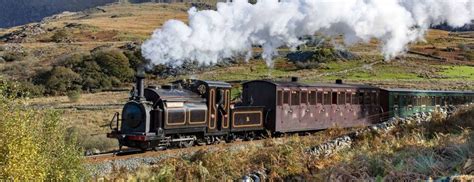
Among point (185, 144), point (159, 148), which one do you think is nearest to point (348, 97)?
point (185, 144)

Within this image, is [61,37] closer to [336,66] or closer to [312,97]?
[336,66]

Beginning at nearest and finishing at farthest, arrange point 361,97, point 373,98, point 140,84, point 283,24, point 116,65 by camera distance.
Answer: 1. point 140,84
2. point 361,97
3. point 283,24
4. point 373,98
5. point 116,65

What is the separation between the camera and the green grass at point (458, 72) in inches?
2473

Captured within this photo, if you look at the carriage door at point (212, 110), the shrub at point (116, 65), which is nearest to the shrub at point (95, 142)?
the carriage door at point (212, 110)

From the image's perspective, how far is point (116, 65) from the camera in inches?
2255

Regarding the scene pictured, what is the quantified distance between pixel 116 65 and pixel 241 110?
3657 cm

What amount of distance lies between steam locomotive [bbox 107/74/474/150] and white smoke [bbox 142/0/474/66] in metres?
3.47

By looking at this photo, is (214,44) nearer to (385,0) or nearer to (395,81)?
(385,0)

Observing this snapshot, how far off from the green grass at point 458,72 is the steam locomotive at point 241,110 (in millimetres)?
31666

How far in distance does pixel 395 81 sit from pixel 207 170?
155 ft

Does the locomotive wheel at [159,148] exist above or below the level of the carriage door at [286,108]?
below

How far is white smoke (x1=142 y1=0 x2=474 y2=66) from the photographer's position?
27.8m

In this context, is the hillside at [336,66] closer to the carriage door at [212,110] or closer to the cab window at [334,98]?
the cab window at [334,98]

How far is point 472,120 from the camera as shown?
14070mm
